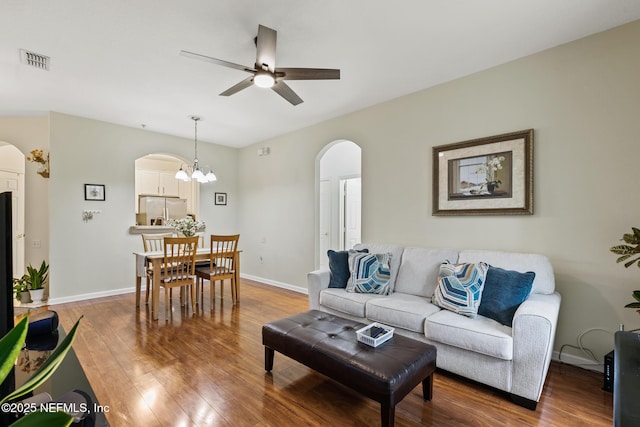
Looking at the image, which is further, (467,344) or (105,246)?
(105,246)

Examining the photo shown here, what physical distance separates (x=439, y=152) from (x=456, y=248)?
1061mm

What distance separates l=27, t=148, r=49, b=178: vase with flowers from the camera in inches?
166

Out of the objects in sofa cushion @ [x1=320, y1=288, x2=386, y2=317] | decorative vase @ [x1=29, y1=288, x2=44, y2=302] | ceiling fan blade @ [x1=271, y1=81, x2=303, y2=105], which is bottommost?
decorative vase @ [x1=29, y1=288, x2=44, y2=302]

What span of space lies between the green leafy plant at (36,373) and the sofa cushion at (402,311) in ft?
7.80

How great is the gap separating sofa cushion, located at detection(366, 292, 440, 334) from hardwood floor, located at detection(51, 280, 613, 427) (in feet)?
1.48

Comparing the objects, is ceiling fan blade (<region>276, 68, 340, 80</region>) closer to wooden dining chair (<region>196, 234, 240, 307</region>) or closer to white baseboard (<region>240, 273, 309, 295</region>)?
wooden dining chair (<region>196, 234, 240, 307</region>)

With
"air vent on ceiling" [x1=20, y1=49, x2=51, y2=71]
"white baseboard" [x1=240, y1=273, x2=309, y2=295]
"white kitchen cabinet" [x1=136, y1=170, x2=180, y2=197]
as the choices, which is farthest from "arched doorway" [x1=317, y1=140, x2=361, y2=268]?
"air vent on ceiling" [x1=20, y1=49, x2=51, y2=71]

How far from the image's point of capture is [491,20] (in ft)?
7.47

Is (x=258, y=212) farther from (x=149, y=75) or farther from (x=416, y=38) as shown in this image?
(x=416, y=38)

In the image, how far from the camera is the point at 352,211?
602cm

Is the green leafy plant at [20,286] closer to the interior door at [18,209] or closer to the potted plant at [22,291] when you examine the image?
the potted plant at [22,291]

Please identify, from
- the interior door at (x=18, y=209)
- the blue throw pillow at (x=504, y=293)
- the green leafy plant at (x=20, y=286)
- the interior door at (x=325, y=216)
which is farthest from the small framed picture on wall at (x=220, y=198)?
the blue throw pillow at (x=504, y=293)

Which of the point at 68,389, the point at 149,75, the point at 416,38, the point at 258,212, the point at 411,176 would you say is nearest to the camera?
the point at 68,389

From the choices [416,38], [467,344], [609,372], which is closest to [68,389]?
[467,344]
